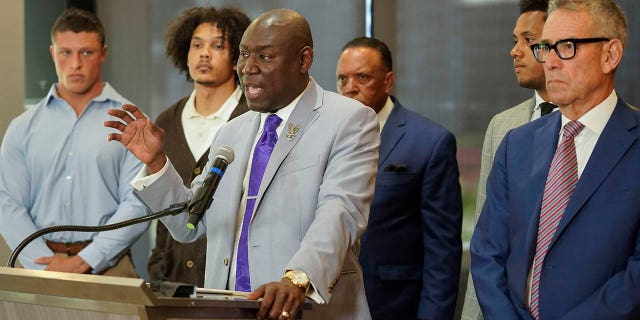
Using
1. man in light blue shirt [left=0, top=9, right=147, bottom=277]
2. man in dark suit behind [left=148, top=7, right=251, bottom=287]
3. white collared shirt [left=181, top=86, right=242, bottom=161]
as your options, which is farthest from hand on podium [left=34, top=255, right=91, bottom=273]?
white collared shirt [left=181, top=86, right=242, bottom=161]

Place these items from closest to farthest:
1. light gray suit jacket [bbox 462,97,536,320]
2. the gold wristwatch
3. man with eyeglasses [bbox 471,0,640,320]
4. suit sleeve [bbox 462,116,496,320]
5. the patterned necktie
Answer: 1. the gold wristwatch
2. man with eyeglasses [bbox 471,0,640,320]
3. the patterned necktie
4. suit sleeve [bbox 462,116,496,320]
5. light gray suit jacket [bbox 462,97,536,320]

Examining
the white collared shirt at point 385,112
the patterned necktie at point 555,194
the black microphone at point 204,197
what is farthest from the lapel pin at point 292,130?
the white collared shirt at point 385,112

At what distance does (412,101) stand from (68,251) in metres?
2.33

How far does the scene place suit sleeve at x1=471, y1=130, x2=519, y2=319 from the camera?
135 inches

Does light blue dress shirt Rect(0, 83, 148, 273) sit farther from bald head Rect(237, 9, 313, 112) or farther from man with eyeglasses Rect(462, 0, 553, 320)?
bald head Rect(237, 9, 313, 112)

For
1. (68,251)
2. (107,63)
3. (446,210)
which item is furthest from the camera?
(107,63)

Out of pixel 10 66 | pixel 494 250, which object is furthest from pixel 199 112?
pixel 494 250

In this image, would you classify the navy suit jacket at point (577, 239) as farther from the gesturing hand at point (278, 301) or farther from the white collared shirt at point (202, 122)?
the white collared shirt at point (202, 122)

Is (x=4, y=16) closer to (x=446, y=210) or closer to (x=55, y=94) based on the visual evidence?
(x=55, y=94)

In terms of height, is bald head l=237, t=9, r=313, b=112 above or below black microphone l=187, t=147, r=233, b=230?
above

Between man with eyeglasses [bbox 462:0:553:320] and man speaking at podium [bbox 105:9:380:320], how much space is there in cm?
102

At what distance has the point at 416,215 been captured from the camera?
4.94 metres

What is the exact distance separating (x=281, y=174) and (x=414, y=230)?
162cm

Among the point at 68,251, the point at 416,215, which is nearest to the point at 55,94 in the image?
the point at 68,251
